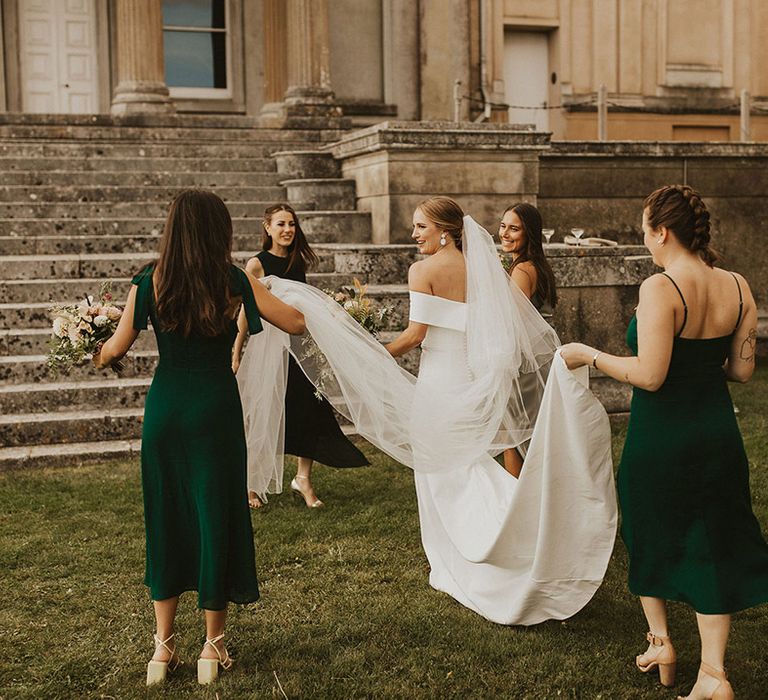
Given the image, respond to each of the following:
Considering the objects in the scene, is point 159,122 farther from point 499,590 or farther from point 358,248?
point 499,590

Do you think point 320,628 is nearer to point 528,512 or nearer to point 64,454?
point 528,512

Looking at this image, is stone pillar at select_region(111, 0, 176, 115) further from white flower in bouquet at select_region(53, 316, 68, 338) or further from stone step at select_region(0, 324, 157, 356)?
white flower in bouquet at select_region(53, 316, 68, 338)

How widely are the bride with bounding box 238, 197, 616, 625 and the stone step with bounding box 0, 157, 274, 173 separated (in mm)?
7394

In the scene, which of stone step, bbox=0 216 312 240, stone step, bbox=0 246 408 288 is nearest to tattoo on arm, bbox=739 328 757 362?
stone step, bbox=0 246 408 288

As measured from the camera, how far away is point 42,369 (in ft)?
28.6

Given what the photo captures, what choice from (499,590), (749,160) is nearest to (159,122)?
(749,160)

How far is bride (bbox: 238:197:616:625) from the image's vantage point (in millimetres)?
4707

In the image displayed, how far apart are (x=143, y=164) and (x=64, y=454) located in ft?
18.2

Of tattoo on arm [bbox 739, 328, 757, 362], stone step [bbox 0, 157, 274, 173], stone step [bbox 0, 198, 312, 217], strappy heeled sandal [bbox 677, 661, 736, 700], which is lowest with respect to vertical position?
strappy heeled sandal [bbox 677, 661, 736, 700]

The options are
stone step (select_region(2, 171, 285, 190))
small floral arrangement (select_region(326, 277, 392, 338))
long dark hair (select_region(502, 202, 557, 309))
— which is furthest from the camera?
stone step (select_region(2, 171, 285, 190))

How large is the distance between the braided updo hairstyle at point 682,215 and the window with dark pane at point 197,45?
13.6 m

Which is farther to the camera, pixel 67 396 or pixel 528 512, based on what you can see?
pixel 67 396

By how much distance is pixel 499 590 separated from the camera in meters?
4.89

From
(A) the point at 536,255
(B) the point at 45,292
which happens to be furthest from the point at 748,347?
(B) the point at 45,292
